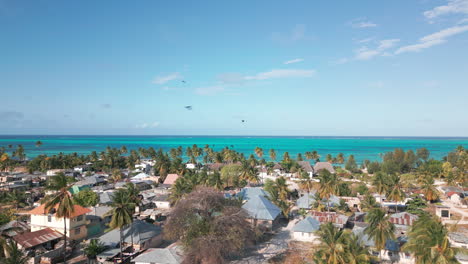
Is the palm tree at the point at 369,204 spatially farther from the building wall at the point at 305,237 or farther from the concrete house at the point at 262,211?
the concrete house at the point at 262,211

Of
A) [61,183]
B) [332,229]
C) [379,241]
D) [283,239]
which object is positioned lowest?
[283,239]

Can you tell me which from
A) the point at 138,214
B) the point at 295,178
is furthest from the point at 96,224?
the point at 295,178

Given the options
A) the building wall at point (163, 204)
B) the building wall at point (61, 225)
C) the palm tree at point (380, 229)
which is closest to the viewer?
the palm tree at point (380, 229)

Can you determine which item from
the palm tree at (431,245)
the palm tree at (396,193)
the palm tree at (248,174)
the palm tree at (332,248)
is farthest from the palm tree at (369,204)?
the palm tree at (248,174)

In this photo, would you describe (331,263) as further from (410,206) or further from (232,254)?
(410,206)

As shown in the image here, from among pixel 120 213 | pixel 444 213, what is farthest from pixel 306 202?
pixel 120 213

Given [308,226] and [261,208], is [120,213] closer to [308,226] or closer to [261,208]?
[261,208]

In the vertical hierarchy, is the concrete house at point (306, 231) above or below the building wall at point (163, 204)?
above
